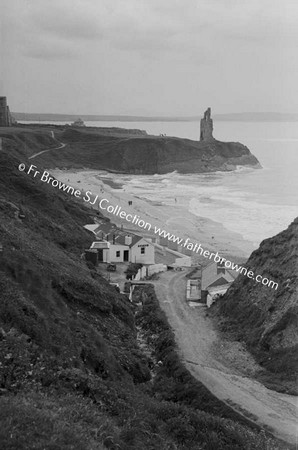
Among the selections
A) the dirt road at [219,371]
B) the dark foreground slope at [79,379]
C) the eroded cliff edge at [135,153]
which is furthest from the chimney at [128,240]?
the eroded cliff edge at [135,153]

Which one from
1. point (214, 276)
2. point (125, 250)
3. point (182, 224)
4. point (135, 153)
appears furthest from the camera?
point (135, 153)

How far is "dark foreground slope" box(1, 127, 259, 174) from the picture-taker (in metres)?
110

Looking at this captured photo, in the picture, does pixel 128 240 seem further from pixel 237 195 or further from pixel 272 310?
pixel 237 195

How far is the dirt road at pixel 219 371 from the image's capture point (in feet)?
42.9

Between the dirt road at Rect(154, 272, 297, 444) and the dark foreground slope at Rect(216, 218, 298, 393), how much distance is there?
0.74 meters

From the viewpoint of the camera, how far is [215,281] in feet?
83.1

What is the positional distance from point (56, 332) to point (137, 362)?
3682 millimetres

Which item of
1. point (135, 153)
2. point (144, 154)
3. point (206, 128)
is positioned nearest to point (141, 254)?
point (135, 153)

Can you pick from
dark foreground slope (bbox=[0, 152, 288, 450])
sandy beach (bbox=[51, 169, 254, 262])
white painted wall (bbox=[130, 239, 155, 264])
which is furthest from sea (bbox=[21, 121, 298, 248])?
dark foreground slope (bbox=[0, 152, 288, 450])

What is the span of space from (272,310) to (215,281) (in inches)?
223

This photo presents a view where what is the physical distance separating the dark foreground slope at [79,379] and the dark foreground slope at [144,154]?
8239cm

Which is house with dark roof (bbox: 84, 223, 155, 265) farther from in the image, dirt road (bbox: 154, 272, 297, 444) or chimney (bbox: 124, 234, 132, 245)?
dirt road (bbox: 154, 272, 297, 444)

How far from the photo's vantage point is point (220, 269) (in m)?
26.0

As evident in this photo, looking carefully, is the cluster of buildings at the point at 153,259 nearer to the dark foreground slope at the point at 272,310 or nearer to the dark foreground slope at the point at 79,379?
the dark foreground slope at the point at 272,310
